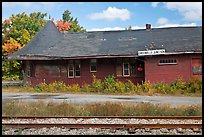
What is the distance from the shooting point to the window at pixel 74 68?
24.3 metres

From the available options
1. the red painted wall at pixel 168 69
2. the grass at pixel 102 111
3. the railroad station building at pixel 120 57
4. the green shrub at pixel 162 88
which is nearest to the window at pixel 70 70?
the railroad station building at pixel 120 57

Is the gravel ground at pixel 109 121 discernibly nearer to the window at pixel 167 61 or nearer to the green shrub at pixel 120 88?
the green shrub at pixel 120 88

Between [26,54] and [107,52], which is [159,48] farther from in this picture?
[26,54]

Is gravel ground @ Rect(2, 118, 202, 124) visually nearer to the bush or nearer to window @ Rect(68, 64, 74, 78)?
the bush

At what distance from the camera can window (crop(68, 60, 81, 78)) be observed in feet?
79.8

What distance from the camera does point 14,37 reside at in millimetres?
41031

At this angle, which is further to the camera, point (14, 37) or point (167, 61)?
point (14, 37)

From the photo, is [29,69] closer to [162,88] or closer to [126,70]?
[126,70]

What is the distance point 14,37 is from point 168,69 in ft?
88.1

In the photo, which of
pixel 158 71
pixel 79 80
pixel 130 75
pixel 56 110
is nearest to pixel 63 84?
pixel 79 80

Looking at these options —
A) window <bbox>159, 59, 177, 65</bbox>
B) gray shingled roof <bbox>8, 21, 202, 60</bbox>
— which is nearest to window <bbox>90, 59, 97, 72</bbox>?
gray shingled roof <bbox>8, 21, 202, 60</bbox>

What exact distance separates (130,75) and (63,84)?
5.76m

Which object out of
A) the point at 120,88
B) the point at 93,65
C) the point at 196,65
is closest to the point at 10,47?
the point at 93,65

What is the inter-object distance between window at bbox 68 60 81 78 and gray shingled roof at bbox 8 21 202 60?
0.75 m
